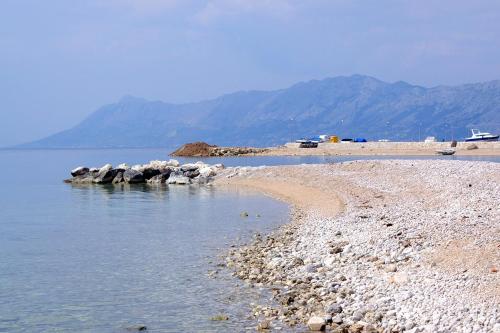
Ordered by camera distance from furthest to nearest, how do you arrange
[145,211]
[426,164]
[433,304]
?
[426,164], [145,211], [433,304]

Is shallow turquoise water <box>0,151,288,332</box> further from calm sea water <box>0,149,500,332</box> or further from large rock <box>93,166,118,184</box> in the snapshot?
large rock <box>93,166,118,184</box>

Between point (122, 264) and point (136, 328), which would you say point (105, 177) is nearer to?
point (122, 264)

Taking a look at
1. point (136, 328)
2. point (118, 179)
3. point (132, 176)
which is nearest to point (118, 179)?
point (118, 179)

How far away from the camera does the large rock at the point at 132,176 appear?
59.9 m

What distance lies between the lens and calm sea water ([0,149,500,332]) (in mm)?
14938

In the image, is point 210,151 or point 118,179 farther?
point 210,151

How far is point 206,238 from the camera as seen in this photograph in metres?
26.0

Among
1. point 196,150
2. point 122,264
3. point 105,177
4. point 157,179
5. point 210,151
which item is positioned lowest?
point 122,264

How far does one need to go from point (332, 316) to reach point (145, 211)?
2476cm

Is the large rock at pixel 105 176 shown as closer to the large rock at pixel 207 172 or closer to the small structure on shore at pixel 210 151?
the large rock at pixel 207 172

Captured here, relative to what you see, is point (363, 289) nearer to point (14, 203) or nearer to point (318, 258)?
point (318, 258)

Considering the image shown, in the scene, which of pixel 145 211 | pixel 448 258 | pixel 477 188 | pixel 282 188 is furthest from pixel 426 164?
pixel 448 258

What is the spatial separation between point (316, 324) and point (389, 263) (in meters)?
3.92

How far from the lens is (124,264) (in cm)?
2102
